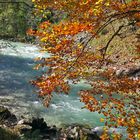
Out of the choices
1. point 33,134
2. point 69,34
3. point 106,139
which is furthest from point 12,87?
point 69,34

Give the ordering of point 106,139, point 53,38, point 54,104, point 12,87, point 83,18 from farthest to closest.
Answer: point 12,87, point 54,104, point 106,139, point 83,18, point 53,38

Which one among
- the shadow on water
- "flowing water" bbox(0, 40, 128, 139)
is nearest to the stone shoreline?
"flowing water" bbox(0, 40, 128, 139)

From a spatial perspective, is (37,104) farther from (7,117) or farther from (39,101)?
(7,117)

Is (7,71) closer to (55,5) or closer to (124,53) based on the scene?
(124,53)

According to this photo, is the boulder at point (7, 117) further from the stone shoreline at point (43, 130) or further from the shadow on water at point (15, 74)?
the shadow on water at point (15, 74)

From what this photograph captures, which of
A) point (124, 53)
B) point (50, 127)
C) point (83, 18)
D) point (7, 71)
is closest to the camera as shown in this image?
point (83, 18)

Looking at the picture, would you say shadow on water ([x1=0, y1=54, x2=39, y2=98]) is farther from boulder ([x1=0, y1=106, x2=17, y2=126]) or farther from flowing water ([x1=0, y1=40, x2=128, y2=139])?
boulder ([x1=0, y1=106, x2=17, y2=126])

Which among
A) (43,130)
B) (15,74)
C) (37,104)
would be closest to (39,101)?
(37,104)

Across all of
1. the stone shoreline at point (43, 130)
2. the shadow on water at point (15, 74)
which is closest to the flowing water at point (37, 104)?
the shadow on water at point (15, 74)

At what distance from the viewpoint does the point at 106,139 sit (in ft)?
44.0

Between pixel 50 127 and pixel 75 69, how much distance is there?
806 centimetres

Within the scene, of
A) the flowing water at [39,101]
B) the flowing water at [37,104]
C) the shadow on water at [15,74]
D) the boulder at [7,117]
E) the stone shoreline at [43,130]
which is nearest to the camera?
the stone shoreline at [43,130]

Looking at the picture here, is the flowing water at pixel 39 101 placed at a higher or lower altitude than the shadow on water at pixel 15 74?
lower

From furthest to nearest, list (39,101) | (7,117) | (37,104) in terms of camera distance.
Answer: (39,101)
(37,104)
(7,117)
